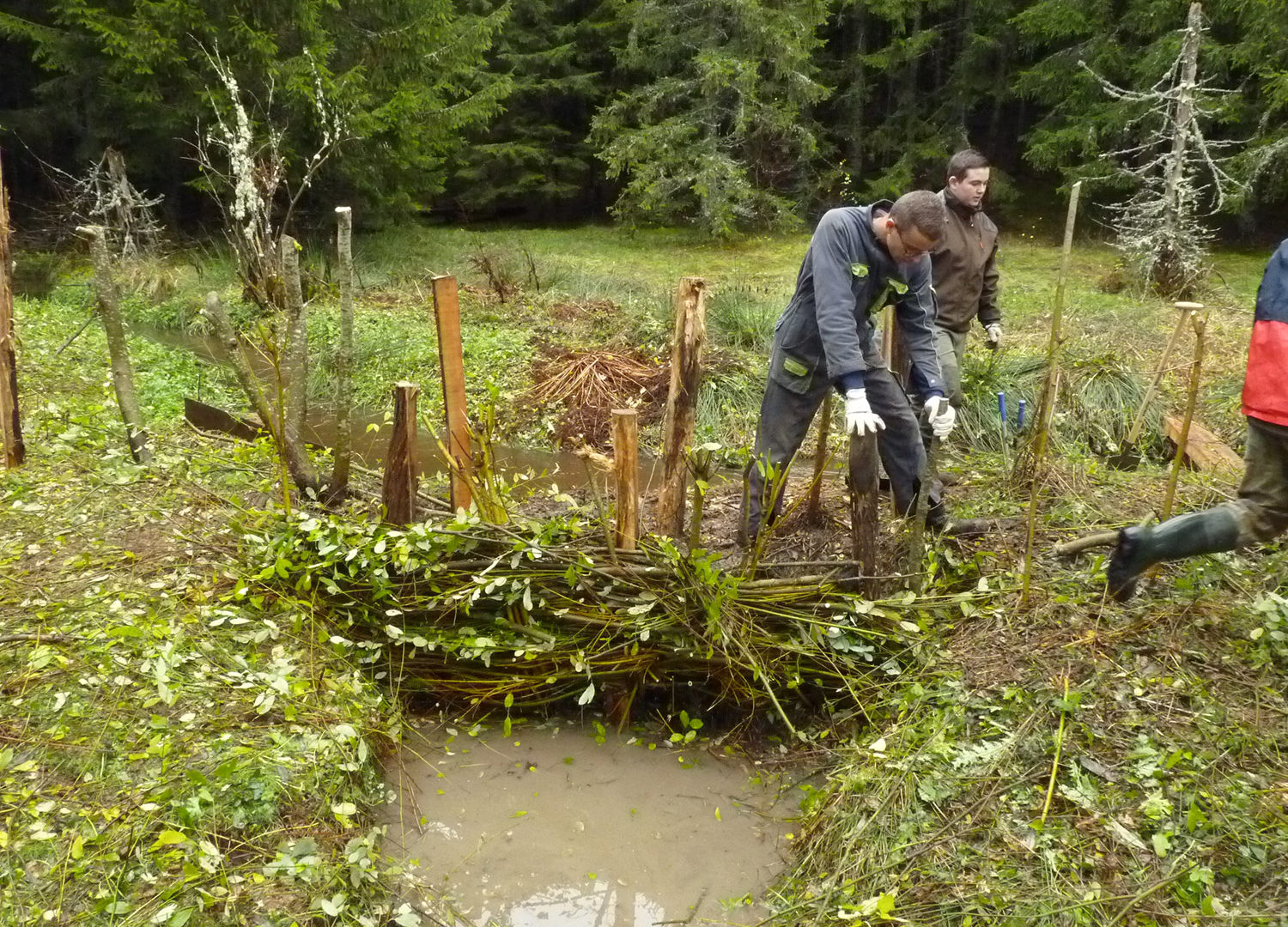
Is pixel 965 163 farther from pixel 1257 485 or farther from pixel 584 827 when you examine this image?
pixel 584 827

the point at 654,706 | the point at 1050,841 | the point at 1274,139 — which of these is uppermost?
the point at 1274,139

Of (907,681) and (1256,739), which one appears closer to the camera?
(1256,739)

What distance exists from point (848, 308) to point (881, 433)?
0.66 meters

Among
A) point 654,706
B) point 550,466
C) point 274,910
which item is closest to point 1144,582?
point 654,706

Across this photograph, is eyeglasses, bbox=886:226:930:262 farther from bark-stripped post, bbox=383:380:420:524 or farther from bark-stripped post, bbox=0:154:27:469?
bark-stripped post, bbox=0:154:27:469

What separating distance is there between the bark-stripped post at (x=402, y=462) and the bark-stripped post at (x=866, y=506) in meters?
1.77

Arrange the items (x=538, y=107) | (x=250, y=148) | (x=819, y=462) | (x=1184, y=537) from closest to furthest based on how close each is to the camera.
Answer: (x=1184, y=537)
(x=819, y=462)
(x=250, y=148)
(x=538, y=107)

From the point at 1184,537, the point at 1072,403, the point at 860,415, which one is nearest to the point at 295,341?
the point at 860,415

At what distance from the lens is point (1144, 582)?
11.2ft

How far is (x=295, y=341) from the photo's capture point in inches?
168

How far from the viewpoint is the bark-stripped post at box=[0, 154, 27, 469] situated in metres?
4.44

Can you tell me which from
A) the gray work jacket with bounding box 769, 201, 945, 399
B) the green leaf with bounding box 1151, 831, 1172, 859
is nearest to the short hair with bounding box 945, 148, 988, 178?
the gray work jacket with bounding box 769, 201, 945, 399

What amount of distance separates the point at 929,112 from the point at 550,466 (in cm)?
1371

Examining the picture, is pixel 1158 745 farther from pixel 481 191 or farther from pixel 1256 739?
pixel 481 191
